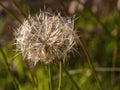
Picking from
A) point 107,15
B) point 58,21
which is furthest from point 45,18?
point 107,15

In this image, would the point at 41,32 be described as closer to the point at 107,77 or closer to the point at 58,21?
the point at 58,21

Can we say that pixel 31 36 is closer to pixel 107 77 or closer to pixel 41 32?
pixel 41 32

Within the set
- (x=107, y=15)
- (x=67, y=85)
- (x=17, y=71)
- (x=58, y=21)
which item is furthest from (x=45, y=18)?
(x=107, y=15)

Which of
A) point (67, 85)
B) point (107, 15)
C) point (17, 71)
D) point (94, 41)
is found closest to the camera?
point (67, 85)

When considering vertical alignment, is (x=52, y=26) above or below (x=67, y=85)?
above

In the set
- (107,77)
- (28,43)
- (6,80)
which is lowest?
(107,77)

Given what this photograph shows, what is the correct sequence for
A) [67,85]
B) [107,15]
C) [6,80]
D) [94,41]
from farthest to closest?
[107,15] → [94,41] → [6,80] → [67,85]

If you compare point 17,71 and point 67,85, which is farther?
point 17,71
